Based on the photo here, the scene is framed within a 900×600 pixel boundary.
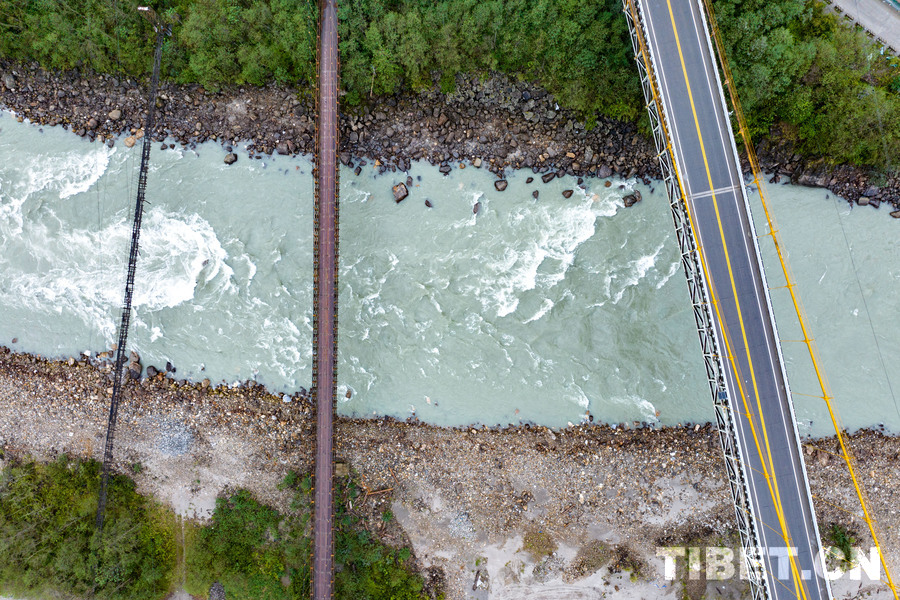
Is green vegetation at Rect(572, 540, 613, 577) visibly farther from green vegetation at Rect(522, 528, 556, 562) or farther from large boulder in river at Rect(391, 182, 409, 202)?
large boulder in river at Rect(391, 182, 409, 202)

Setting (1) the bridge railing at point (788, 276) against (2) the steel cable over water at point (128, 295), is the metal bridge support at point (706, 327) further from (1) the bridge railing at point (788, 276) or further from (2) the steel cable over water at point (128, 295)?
(2) the steel cable over water at point (128, 295)

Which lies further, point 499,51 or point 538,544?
point 538,544

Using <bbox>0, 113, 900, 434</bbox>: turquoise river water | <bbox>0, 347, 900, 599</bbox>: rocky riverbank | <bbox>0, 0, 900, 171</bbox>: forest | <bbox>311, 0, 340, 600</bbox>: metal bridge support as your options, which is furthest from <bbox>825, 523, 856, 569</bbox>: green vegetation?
<bbox>311, 0, 340, 600</bbox>: metal bridge support

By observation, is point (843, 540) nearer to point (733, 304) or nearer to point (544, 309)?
point (733, 304)

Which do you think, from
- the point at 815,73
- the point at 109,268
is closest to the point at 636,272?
the point at 815,73

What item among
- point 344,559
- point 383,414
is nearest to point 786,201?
point 383,414
